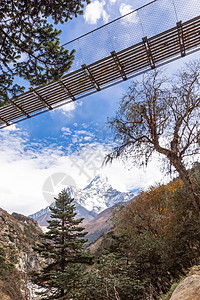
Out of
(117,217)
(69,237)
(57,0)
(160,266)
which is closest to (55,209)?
(69,237)

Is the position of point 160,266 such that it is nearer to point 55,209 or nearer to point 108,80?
point 108,80

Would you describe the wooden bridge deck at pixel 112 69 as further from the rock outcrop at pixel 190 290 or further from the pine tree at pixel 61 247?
the pine tree at pixel 61 247

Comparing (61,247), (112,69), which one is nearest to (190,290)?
(112,69)

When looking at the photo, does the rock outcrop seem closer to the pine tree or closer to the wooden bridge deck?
the wooden bridge deck

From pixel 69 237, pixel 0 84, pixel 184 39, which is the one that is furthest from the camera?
pixel 69 237

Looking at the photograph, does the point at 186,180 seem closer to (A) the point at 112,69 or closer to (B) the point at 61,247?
(A) the point at 112,69

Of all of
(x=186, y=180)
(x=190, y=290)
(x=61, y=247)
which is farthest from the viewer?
(x=61, y=247)

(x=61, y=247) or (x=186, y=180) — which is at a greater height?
(x=61, y=247)

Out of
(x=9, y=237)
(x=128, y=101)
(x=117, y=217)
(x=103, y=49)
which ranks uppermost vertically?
(x=9, y=237)

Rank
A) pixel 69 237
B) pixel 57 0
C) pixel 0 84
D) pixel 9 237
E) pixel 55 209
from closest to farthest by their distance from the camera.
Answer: pixel 57 0 < pixel 0 84 < pixel 69 237 < pixel 55 209 < pixel 9 237

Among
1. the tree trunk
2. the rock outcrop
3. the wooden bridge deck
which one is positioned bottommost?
the rock outcrop

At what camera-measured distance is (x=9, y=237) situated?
29.0 meters

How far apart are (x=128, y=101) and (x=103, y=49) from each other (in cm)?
167

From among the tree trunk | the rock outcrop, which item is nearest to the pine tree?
the tree trunk
